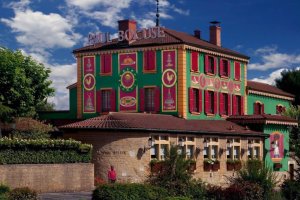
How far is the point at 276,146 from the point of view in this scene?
55.0 m

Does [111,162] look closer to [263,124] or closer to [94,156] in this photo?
[94,156]

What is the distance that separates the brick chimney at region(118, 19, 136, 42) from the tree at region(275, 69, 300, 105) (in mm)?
33618

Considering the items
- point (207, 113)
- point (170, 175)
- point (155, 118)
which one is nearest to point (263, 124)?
point (207, 113)

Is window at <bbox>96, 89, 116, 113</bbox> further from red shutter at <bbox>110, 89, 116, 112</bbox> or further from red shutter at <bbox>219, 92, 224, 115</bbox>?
red shutter at <bbox>219, 92, 224, 115</bbox>

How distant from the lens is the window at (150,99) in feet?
165

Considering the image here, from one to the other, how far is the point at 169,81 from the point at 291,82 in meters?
35.5

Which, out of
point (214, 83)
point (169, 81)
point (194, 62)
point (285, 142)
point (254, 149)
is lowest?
point (254, 149)

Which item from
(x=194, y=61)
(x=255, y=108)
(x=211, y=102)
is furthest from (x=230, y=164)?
(x=255, y=108)

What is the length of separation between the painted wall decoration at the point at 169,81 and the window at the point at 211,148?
14.1 ft

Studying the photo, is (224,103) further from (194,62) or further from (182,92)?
(182,92)


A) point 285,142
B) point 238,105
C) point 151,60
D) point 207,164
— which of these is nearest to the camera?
point 207,164

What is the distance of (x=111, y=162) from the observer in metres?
39.8

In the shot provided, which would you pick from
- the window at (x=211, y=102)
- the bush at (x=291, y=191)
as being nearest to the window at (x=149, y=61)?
the window at (x=211, y=102)

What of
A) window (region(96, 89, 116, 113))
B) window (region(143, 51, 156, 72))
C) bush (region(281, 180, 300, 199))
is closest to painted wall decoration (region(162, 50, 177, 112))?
window (region(143, 51, 156, 72))
